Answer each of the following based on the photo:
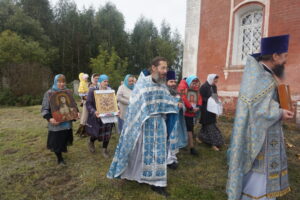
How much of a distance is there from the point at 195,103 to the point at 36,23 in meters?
25.5

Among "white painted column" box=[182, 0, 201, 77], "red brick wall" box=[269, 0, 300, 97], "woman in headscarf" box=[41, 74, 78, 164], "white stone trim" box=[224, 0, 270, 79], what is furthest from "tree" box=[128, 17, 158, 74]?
"woman in headscarf" box=[41, 74, 78, 164]

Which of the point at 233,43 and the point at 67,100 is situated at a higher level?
the point at 233,43

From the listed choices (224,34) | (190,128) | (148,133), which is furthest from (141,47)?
(148,133)

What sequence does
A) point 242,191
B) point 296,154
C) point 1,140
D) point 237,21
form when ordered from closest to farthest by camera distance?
1. point 242,191
2. point 296,154
3. point 1,140
4. point 237,21

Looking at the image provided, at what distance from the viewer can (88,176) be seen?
3.92 meters

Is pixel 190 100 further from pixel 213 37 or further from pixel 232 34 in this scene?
pixel 213 37

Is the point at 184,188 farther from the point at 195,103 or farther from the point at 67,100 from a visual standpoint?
the point at 67,100

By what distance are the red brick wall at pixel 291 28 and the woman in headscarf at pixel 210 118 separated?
4024mm

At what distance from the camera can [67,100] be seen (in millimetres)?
4145

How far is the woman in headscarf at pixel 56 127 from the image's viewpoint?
402 cm

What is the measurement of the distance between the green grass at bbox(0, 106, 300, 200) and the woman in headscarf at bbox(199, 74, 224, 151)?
25cm

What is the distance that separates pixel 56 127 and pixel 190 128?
2921 millimetres

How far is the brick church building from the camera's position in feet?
24.7

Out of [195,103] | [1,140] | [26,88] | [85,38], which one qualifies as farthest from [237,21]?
[85,38]
